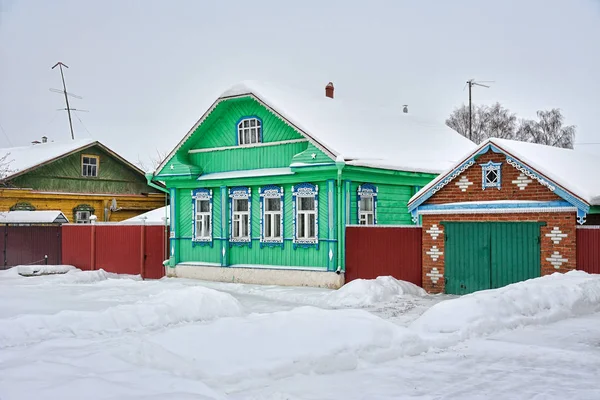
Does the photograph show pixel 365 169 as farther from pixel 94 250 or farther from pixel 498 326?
pixel 94 250

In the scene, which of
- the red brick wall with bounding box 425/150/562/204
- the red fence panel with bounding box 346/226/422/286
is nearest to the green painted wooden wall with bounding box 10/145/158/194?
the red fence panel with bounding box 346/226/422/286

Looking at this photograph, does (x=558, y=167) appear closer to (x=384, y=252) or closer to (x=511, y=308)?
(x=384, y=252)

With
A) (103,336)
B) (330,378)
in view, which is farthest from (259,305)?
(330,378)

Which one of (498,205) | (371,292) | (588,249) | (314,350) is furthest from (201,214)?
Answer: (314,350)

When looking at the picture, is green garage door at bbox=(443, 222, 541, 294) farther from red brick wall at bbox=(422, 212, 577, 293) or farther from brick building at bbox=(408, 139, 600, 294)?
red brick wall at bbox=(422, 212, 577, 293)

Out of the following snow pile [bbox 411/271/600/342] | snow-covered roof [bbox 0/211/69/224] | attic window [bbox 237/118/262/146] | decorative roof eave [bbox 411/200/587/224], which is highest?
attic window [bbox 237/118/262/146]

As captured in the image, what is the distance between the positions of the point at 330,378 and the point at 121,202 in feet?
99.1

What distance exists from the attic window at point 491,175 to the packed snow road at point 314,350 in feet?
9.40

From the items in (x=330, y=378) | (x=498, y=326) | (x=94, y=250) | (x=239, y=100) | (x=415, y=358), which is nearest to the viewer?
(x=330, y=378)

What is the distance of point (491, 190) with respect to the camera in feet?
51.5

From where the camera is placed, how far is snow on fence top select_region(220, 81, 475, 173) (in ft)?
64.1

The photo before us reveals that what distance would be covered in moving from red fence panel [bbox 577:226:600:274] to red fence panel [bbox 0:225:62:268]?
19.6 m

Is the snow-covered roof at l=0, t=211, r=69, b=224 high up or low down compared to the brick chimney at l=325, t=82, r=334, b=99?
down

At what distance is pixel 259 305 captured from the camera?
1622 centimetres
